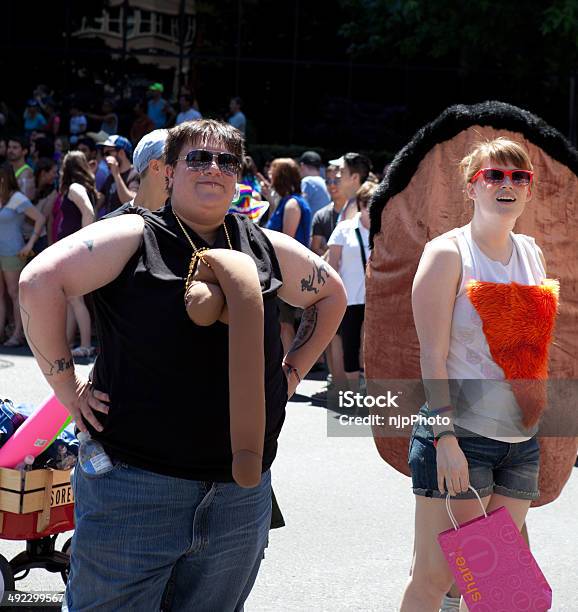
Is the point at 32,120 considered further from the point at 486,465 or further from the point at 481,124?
the point at 486,465

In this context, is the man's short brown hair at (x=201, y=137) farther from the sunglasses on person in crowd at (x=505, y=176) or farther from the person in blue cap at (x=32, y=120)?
the person in blue cap at (x=32, y=120)

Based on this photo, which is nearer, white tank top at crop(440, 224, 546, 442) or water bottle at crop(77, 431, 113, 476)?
water bottle at crop(77, 431, 113, 476)

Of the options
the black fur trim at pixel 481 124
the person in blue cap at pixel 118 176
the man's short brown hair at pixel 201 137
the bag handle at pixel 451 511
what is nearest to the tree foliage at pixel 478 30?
the person in blue cap at pixel 118 176

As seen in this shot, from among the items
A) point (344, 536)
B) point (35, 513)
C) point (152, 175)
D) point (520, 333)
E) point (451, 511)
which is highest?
point (152, 175)

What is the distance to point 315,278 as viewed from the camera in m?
3.18

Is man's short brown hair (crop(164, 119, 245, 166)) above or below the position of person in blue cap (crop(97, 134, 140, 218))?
above

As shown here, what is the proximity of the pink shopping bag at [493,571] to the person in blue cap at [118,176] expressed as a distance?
18.1 ft

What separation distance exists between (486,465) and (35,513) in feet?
5.41

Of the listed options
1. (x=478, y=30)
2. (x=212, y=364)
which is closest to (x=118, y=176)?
(x=212, y=364)

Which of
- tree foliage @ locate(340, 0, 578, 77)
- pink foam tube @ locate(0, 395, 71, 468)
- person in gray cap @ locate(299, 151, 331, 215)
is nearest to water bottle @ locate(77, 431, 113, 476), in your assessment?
→ pink foam tube @ locate(0, 395, 71, 468)

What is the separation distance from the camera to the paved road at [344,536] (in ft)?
15.5

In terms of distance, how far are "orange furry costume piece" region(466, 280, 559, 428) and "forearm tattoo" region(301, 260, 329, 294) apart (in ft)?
1.76

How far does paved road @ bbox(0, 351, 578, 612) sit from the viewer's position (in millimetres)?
4713

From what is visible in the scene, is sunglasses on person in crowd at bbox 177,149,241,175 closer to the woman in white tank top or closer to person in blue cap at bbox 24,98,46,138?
the woman in white tank top
